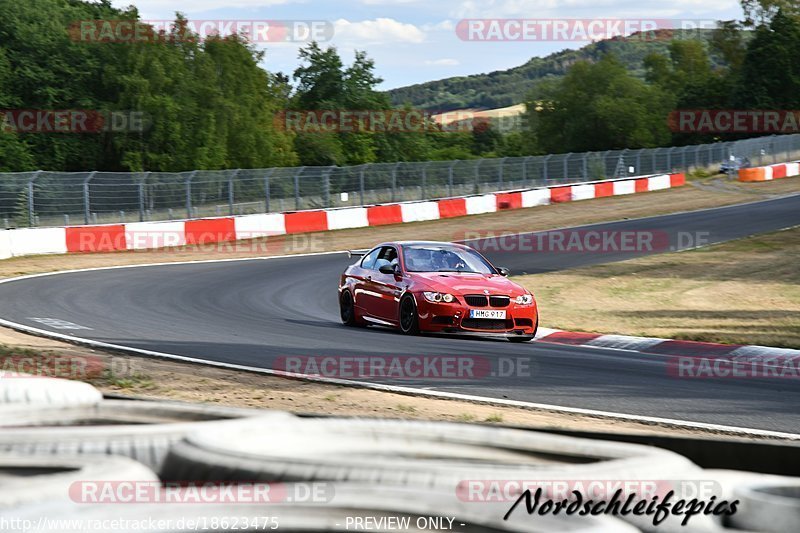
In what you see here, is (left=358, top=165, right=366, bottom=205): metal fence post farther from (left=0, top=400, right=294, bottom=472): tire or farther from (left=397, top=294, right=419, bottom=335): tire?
(left=0, top=400, right=294, bottom=472): tire

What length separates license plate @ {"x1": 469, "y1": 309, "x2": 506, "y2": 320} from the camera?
48.3 ft

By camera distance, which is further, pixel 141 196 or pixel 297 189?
pixel 297 189

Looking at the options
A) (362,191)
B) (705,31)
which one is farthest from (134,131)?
(705,31)

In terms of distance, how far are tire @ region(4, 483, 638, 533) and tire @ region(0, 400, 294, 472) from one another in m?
1.10

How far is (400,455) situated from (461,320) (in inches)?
404

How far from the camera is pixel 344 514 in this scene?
128 inches

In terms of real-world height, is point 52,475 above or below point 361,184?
below

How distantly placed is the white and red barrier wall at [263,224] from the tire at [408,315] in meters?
16.6

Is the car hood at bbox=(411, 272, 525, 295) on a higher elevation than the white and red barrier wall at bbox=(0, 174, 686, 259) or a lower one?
lower

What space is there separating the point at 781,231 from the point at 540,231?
786 centimetres

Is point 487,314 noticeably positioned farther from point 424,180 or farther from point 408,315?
point 424,180

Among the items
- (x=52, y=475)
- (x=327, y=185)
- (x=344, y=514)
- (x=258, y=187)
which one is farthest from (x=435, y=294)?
(x=327, y=185)

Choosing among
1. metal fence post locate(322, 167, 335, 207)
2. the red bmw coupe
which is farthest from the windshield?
metal fence post locate(322, 167, 335, 207)

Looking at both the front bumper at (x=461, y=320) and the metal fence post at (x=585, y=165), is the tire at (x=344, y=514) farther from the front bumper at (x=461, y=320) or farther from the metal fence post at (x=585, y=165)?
the metal fence post at (x=585, y=165)
